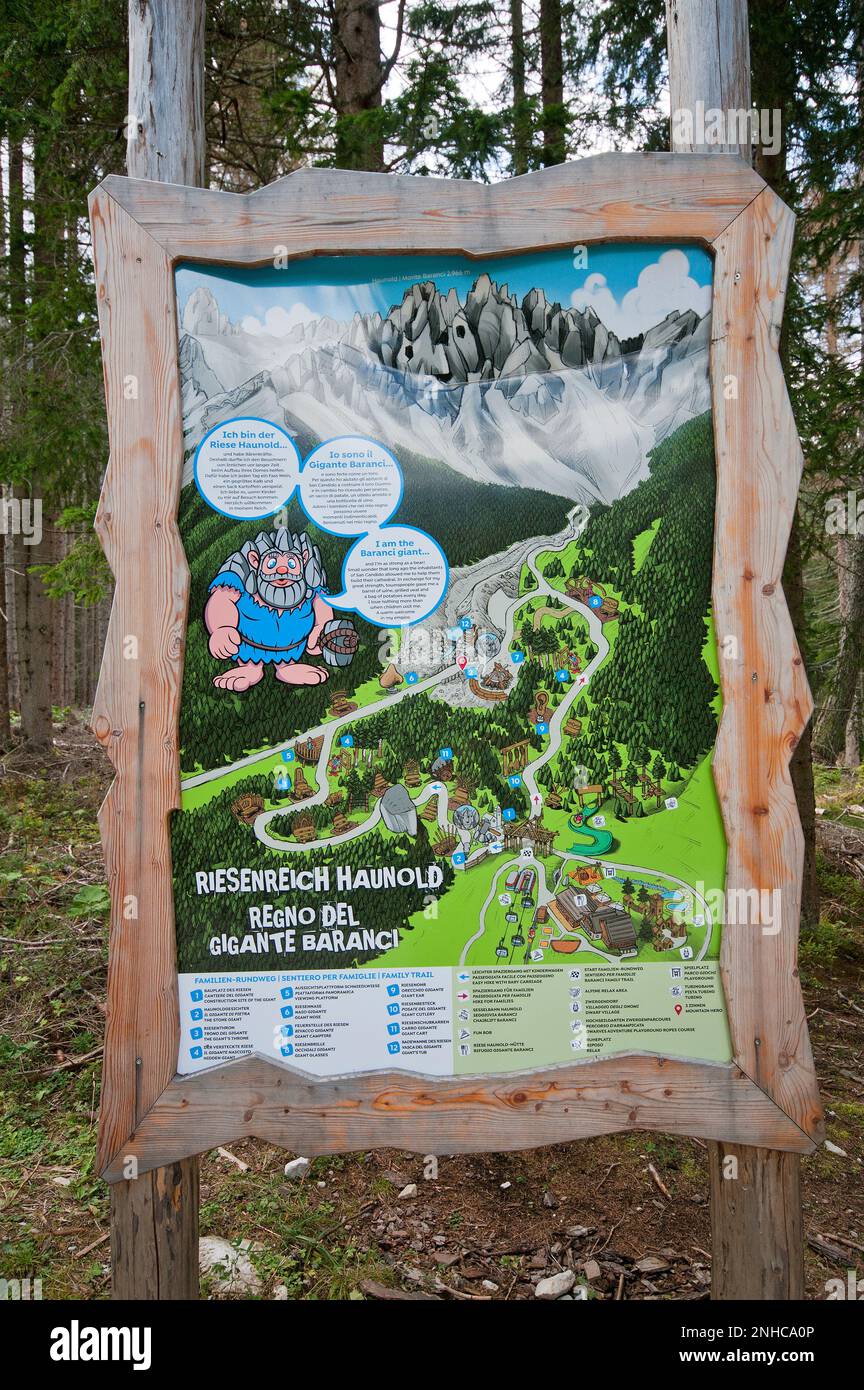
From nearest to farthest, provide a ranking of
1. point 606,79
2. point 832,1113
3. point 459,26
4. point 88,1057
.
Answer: point 832,1113 → point 88,1057 → point 606,79 → point 459,26

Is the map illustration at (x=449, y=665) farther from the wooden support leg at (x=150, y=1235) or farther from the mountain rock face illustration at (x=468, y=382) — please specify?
the wooden support leg at (x=150, y=1235)

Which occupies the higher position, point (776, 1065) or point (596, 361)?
point (596, 361)

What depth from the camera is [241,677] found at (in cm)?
237

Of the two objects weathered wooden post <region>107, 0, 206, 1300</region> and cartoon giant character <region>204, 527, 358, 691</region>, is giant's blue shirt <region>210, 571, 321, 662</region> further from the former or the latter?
weathered wooden post <region>107, 0, 206, 1300</region>

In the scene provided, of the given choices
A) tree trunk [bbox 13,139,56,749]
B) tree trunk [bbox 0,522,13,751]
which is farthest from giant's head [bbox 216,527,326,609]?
tree trunk [bbox 0,522,13,751]

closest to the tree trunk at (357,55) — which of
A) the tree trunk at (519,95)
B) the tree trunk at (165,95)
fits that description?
the tree trunk at (519,95)

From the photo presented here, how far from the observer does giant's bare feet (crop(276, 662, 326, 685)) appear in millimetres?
2363

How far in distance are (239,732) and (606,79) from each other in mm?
6682

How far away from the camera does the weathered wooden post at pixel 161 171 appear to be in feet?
7.77

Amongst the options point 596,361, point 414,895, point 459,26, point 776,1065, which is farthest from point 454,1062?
point 459,26

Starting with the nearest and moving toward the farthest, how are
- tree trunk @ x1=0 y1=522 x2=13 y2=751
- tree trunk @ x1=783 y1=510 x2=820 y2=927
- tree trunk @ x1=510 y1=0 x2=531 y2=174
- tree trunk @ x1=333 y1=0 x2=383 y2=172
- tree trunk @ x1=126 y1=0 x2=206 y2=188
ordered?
1. tree trunk @ x1=126 y1=0 x2=206 y2=188
2. tree trunk @ x1=510 y1=0 x2=531 y2=174
3. tree trunk @ x1=783 y1=510 x2=820 y2=927
4. tree trunk @ x1=333 y1=0 x2=383 y2=172
5. tree trunk @ x1=0 y1=522 x2=13 y2=751

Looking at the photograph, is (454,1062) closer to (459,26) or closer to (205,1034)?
(205,1034)

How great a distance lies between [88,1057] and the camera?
4531 mm
